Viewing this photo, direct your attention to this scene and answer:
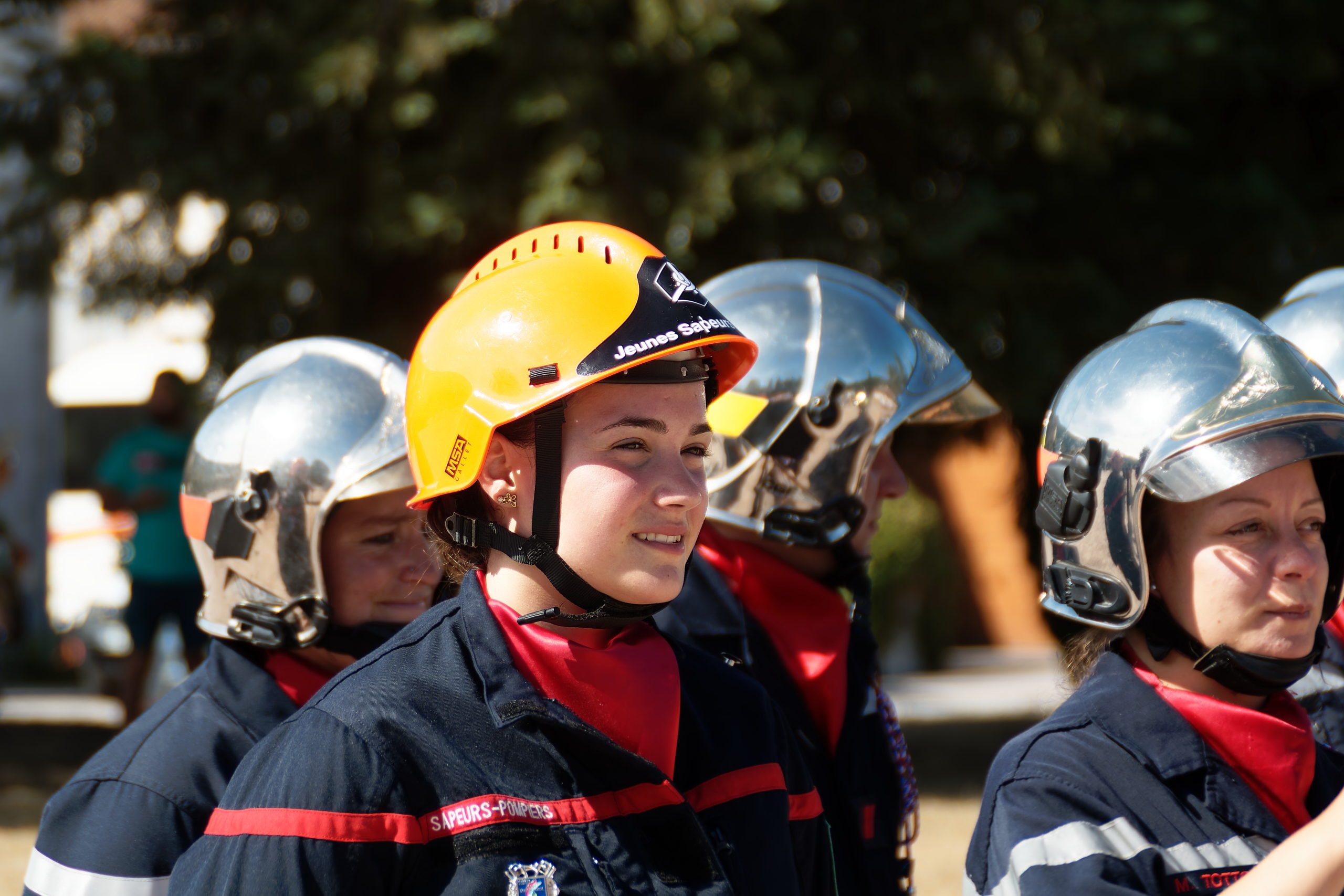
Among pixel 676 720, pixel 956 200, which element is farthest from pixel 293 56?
pixel 676 720

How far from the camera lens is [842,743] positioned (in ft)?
10.4

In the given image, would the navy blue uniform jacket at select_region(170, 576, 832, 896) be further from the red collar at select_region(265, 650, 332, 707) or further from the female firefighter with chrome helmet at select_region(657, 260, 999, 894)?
the red collar at select_region(265, 650, 332, 707)

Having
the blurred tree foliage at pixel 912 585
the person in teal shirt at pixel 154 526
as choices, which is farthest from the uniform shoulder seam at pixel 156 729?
the blurred tree foliage at pixel 912 585

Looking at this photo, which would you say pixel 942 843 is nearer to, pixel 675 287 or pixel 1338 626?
pixel 1338 626

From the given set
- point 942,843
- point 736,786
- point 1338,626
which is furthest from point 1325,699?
point 942,843

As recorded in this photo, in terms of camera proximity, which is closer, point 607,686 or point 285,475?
point 607,686

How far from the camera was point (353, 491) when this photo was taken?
3244 mm

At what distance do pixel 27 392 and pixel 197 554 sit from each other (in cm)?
1571

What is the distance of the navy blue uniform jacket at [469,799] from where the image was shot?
6.16ft

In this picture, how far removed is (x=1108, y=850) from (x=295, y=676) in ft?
5.87

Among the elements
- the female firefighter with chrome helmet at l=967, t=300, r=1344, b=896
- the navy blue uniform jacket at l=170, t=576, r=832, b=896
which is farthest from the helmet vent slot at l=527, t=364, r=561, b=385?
the female firefighter with chrome helmet at l=967, t=300, r=1344, b=896

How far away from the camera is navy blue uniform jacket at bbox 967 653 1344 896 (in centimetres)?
221

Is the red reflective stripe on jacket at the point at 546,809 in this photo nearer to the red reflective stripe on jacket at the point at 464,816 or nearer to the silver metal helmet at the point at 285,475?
the red reflective stripe on jacket at the point at 464,816

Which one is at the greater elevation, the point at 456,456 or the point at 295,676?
the point at 456,456
